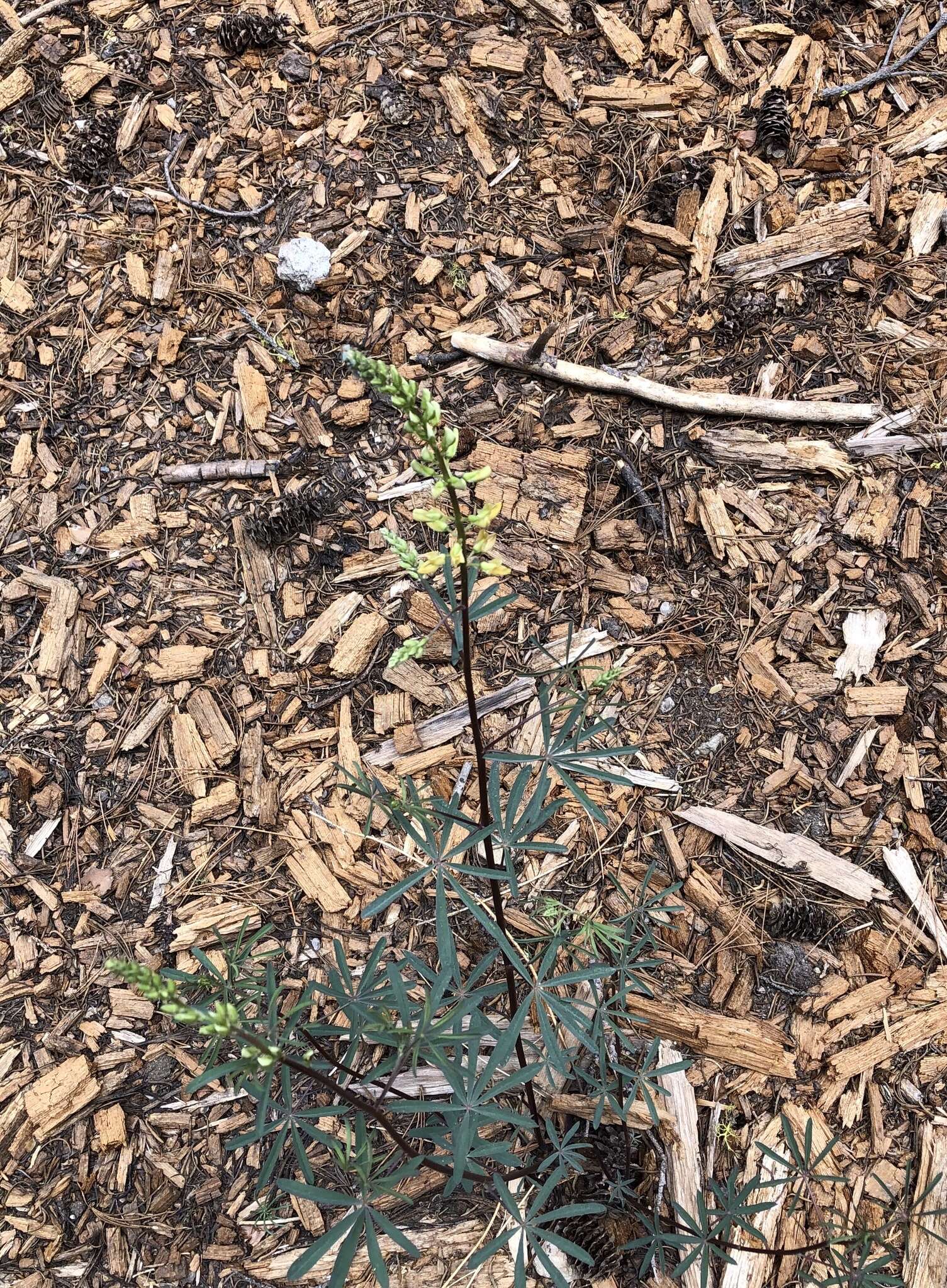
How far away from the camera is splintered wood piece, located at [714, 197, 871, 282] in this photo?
10.9 feet

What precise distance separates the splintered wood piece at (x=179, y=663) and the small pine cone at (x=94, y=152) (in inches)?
80.8

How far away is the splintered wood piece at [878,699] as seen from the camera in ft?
9.46

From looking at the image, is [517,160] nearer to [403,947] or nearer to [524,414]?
[524,414]

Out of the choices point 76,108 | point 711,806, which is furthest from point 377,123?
point 711,806

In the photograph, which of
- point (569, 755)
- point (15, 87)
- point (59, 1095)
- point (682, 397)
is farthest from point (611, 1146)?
point (15, 87)

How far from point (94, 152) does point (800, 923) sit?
155 inches

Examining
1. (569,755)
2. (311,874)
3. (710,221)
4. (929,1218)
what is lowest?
(929,1218)

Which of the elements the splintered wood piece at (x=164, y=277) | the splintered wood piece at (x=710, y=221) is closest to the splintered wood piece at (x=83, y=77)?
the splintered wood piece at (x=164, y=277)

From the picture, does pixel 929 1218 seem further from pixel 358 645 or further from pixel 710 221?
pixel 710 221

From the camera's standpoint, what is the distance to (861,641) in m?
2.95

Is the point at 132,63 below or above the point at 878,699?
above

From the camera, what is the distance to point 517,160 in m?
3.45

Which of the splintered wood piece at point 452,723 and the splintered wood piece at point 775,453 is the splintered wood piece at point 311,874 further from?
the splintered wood piece at point 775,453

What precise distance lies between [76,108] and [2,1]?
63 cm
